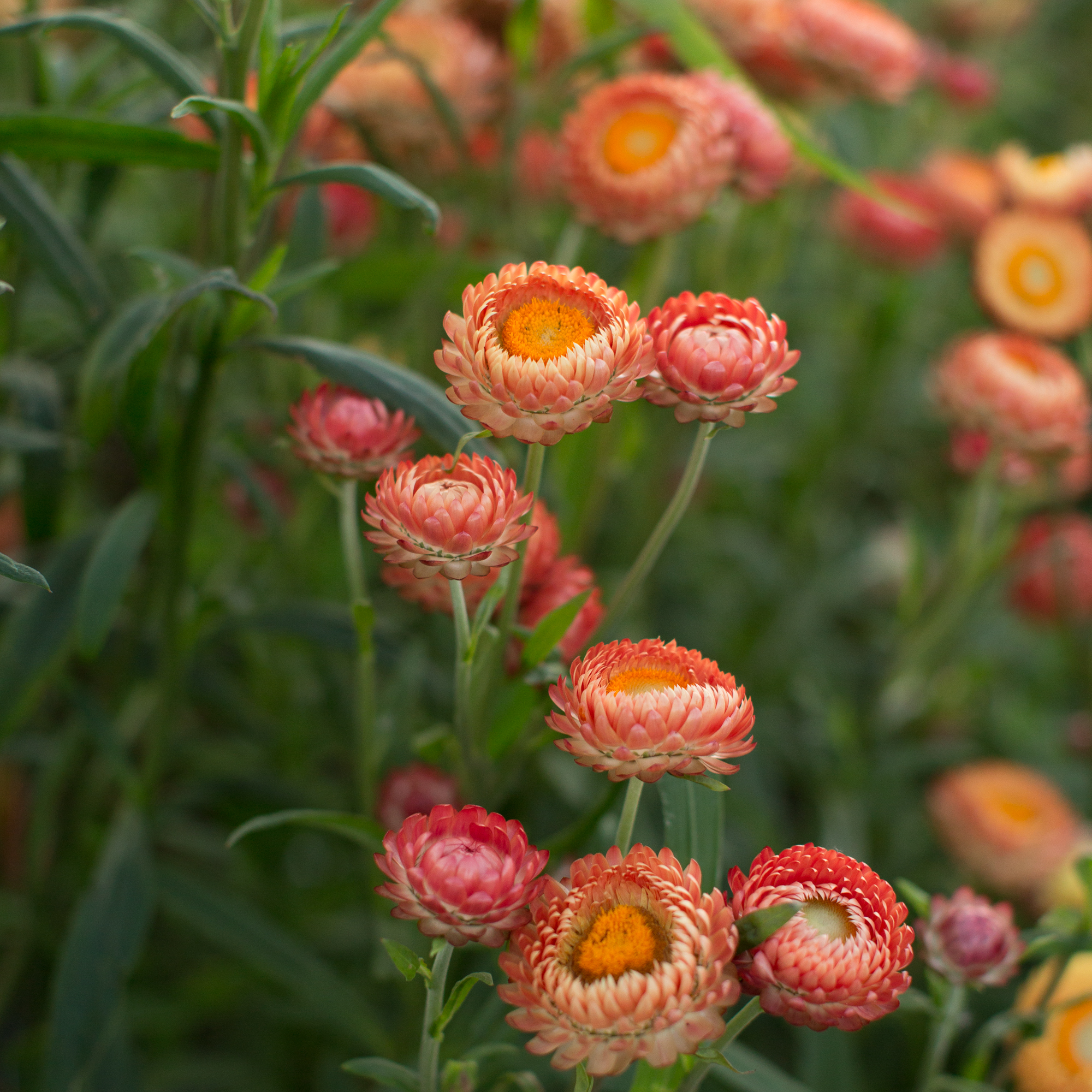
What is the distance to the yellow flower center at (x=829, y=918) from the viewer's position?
0.37 meters

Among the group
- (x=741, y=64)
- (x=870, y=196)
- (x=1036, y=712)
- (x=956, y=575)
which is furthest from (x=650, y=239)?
(x=1036, y=712)

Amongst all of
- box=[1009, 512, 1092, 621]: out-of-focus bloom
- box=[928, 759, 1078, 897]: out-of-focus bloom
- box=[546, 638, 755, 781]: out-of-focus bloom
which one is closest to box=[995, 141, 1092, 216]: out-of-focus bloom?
box=[1009, 512, 1092, 621]: out-of-focus bloom

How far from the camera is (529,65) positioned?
858 mm

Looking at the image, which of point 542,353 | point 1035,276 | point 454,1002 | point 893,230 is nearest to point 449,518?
point 542,353

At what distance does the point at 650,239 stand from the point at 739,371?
1.26 ft

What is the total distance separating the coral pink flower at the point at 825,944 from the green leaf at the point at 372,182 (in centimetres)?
32

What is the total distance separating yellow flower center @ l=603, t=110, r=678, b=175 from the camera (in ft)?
2.29

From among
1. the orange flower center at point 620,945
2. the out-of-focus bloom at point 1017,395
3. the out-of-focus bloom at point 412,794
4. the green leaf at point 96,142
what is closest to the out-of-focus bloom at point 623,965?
the orange flower center at point 620,945

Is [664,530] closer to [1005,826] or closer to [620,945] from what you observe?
[620,945]

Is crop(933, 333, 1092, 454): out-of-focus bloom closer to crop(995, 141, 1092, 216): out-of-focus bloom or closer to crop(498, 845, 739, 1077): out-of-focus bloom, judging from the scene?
crop(995, 141, 1092, 216): out-of-focus bloom

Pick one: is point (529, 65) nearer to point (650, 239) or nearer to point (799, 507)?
point (650, 239)

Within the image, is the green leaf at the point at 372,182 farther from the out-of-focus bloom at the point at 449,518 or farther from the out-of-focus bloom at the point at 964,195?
the out-of-focus bloom at the point at 964,195

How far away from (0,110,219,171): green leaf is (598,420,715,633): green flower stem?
0.33 meters

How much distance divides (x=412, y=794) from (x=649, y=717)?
286 millimetres
